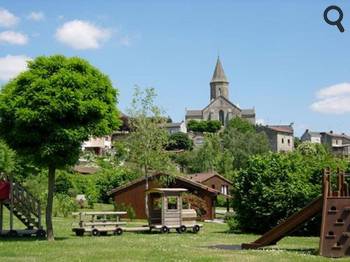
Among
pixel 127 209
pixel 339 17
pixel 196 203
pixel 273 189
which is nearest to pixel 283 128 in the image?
pixel 196 203

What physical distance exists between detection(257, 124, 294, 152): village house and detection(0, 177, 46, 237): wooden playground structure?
15385 cm

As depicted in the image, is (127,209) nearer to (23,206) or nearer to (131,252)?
(23,206)


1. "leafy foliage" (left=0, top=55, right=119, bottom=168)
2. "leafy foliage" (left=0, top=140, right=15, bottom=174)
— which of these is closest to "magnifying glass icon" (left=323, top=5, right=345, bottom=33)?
"leafy foliage" (left=0, top=55, right=119, bottom=168)

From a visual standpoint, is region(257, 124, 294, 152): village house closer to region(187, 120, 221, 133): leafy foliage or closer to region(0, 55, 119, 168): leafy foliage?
region(187, 120, 221, 133): leafy foliage

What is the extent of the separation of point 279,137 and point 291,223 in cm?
16455

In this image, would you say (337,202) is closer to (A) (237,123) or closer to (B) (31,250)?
(B) (31,250)

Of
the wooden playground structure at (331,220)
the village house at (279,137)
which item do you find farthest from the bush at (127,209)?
the village house at (279,137)

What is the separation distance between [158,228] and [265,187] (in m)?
6.42

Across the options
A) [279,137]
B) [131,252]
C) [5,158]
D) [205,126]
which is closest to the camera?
[131,252]

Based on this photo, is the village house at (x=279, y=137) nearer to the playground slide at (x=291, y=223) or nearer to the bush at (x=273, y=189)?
the bush at (x=273, y=189)

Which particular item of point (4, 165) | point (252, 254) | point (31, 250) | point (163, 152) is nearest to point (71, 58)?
point (31, 250)

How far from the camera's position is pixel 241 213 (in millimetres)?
35938

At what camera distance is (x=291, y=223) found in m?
23.0

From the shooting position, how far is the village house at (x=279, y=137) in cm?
18400
